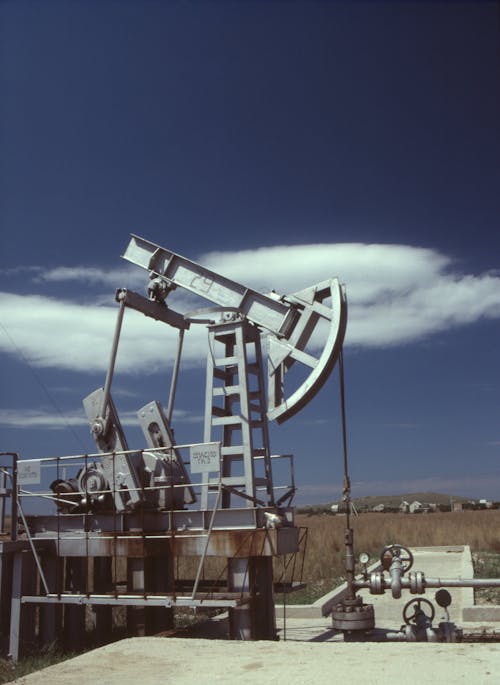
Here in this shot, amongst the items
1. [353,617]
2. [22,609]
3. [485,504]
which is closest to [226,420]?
[353,617]

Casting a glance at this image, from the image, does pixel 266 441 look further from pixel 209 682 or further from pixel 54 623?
pixel 209 682

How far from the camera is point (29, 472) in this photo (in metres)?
10.8

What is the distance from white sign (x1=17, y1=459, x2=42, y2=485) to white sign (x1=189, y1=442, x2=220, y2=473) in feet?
9.91

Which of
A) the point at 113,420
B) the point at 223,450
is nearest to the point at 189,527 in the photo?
the point at 223,450

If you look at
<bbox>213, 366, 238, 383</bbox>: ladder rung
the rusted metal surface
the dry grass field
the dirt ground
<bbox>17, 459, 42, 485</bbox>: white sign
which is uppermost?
<bbox>213, 366, 238, 383</bbox>: ladder rung

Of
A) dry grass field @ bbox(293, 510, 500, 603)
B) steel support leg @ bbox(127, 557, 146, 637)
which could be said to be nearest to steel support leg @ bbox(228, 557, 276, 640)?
steel support leg @ bbox(127, 557, 146, 637)

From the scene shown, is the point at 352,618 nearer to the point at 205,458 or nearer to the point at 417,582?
the point at 417,582

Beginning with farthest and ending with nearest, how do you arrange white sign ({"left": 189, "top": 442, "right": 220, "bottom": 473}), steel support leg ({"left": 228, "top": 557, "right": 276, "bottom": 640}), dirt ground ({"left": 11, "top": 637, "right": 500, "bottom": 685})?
white sign ({"left": 189, "top": 442, "right": 220, "bottom": 473}) → steel support leg ({"left": 228, "top": 557, "right": 276, "bottom": 640}) → dirt ground ({"left": 11, "top": 637, "right": 500, "bottom": 685})

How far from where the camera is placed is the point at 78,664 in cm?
578

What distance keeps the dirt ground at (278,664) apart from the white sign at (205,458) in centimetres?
284

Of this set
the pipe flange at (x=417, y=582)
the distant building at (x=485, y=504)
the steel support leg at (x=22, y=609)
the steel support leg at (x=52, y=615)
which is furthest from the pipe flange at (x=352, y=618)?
the distant building at (x=485, y=504)

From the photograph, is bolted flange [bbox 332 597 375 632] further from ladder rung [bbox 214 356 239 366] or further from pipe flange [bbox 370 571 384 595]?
ladder rung [bbox 214 356 239 366]

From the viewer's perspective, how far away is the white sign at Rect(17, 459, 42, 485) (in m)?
10.8

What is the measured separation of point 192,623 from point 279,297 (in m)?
5.82
